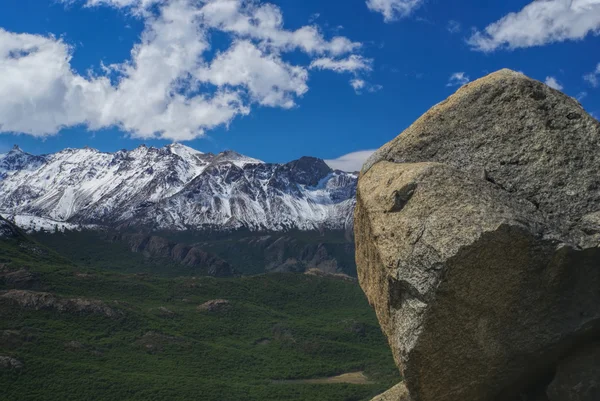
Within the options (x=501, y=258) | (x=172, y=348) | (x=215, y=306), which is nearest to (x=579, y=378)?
(x=501, y=258)

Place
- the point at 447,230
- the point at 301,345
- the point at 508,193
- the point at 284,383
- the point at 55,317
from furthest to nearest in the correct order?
the point at 301,345 < the point at 55,317 < the point at 284,383 < the point at 508,193 < the point at 447,230

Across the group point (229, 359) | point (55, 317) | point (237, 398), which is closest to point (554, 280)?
point (237, 398)

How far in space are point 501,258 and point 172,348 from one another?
12860 centimetres

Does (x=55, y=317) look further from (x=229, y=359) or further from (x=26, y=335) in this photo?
(x=229, y=359)

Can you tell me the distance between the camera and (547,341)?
13945 millimetres

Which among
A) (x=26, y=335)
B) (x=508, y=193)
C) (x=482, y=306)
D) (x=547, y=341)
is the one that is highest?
(x=26, y=335)

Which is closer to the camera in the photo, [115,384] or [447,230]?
[447,230]

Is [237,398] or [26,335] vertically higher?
[26,335]

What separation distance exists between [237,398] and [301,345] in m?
54.1

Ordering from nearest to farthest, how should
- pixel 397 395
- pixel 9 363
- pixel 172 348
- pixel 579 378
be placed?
pixel 579 378
pixel 397 395
pixel 9 363
pixel 172 348

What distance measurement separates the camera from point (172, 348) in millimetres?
133250

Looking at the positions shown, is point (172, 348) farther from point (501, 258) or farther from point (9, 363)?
point (501, 258)

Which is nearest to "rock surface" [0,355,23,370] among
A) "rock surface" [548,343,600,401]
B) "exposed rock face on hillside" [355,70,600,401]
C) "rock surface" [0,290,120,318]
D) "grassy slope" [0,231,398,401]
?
"grassy slope" [0,231,398,401]

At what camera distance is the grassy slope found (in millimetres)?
100688
